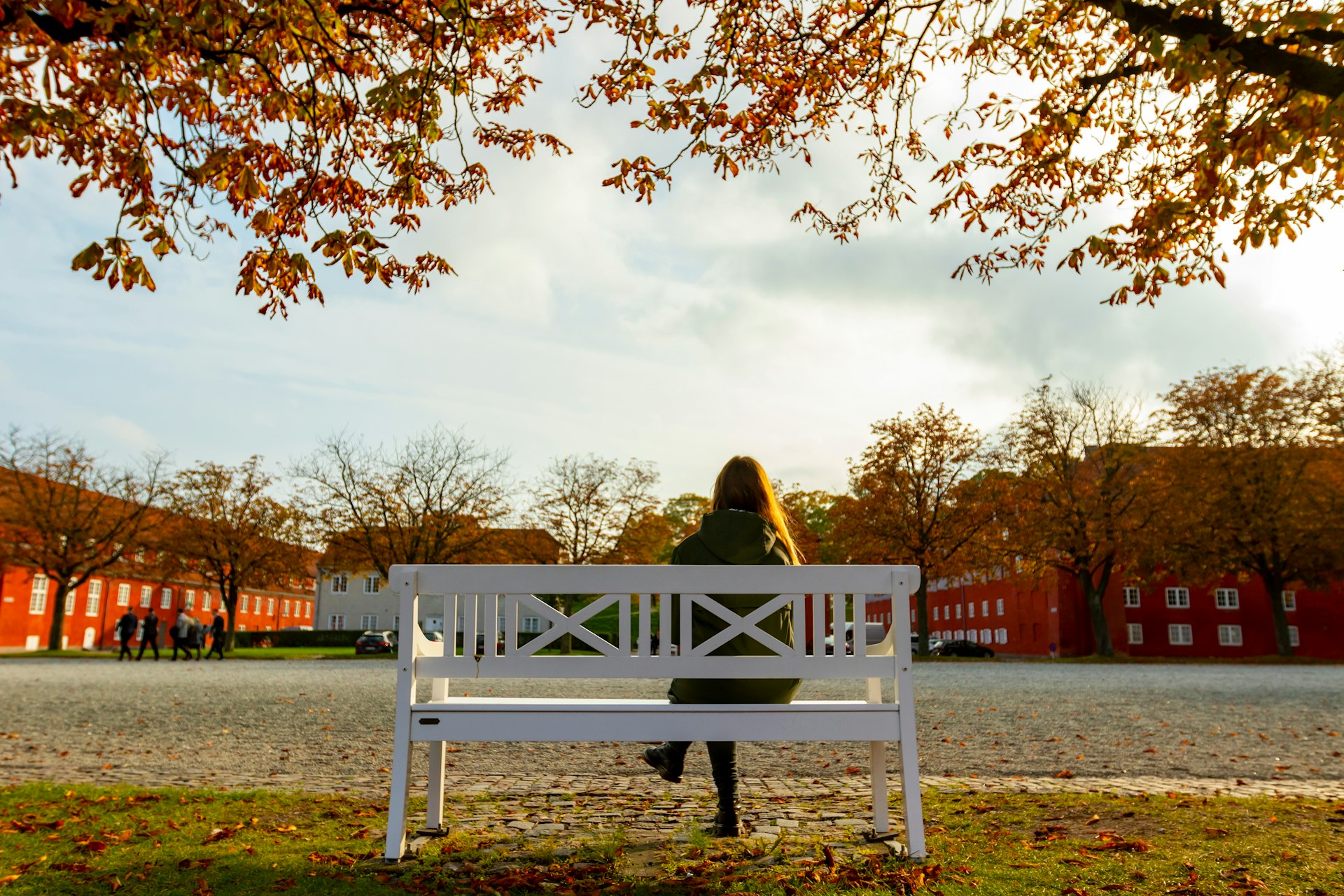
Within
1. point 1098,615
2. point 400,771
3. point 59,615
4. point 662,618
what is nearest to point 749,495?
point 662,618

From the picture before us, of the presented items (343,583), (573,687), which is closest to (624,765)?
(573,687)

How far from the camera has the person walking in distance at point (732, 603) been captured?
4.34 metres

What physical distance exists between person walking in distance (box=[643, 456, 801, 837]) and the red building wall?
4311cm

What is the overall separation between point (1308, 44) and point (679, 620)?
5.40m

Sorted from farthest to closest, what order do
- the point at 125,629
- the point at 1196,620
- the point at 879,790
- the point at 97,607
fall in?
the point at 97,607
the point at 1196,620
the point at 125,629
the point at 879,790

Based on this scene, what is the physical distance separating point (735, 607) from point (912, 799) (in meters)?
1.11

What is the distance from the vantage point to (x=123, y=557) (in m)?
47.0

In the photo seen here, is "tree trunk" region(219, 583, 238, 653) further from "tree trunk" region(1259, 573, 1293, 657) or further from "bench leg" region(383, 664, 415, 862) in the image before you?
"tree trunk" region(1259, 573, 1293, 657)

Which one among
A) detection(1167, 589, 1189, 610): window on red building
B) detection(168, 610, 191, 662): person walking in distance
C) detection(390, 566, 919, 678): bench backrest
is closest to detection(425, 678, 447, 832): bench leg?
detection(390, 566, 919, 678): bench backrest

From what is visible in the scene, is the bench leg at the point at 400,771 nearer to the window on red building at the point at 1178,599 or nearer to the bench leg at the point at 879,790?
the bench leg at the point at 879,790

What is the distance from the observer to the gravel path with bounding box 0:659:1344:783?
7684mm

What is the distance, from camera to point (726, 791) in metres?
4.68

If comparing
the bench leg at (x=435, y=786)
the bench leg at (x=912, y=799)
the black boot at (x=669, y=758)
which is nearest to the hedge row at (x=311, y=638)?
the bench leg at (x=435, y=786)

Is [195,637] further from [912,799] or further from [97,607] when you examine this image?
[912,799]
